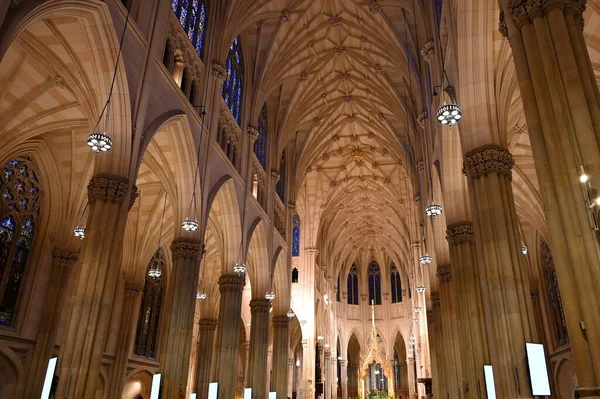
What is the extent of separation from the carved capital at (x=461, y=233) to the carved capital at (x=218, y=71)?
10.9m

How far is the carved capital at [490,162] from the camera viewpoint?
11781 millimetres

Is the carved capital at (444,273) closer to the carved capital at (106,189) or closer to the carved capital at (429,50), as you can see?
the carved capital at (429,50)

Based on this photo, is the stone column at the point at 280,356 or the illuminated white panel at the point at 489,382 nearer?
the illuminated white panel at the point at 489,382

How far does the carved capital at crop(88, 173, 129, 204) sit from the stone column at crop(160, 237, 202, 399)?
5007 millimetres

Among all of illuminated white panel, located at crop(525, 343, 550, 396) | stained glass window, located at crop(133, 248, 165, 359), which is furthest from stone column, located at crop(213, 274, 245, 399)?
illuminated white panel, located at crop(525, 343, 550, 396)

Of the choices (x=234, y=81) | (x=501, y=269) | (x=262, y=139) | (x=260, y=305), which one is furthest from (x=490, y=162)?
(x=262, y=139)

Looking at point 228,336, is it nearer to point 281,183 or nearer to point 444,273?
point 444,273

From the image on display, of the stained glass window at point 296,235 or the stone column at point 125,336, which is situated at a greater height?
the stained glass window at point 296,235

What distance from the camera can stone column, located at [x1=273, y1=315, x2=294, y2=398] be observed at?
28234 millimetres

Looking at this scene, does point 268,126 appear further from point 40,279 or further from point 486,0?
point 486,0

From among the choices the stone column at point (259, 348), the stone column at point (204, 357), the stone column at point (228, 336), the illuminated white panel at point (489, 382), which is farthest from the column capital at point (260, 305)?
the illuminated white panel at point (489, 382)

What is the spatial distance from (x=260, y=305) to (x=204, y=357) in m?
Result: 4.10

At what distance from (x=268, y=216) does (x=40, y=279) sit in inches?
483

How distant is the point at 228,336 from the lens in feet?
69.1
